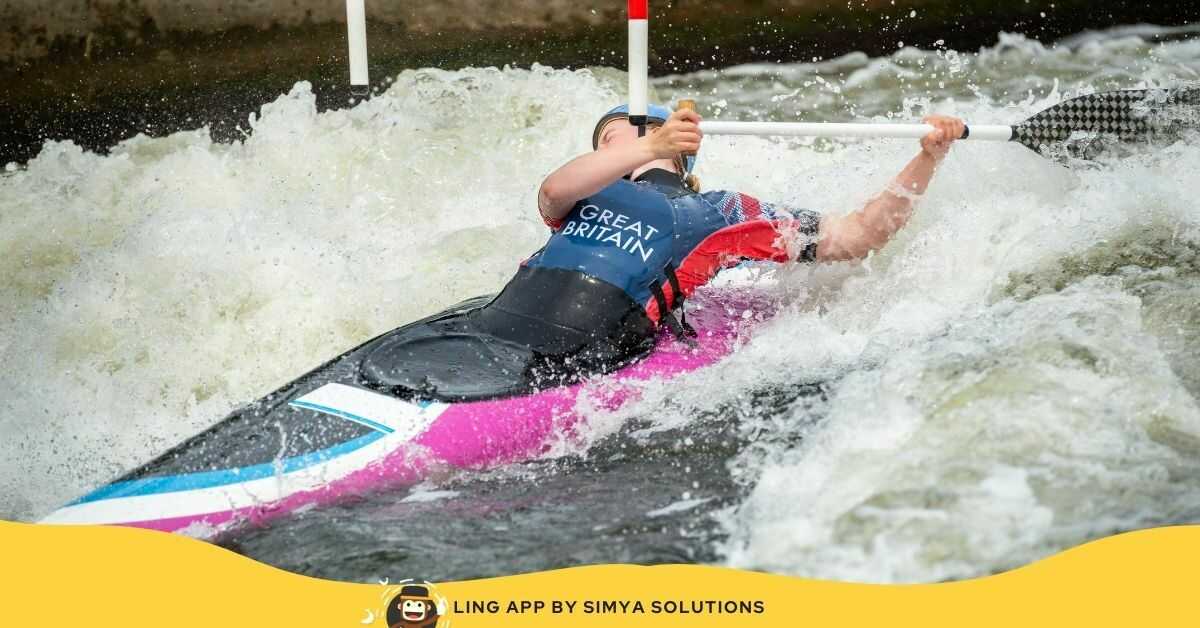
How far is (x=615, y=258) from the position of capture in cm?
252

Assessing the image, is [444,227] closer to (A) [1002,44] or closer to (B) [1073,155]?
(B) [1073,155]

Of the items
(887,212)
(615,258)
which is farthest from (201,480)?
(887,212)

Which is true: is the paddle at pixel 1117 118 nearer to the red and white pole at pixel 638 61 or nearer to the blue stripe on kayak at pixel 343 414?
the red and white pole at pixel 638 61

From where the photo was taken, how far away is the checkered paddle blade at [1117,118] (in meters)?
2.98

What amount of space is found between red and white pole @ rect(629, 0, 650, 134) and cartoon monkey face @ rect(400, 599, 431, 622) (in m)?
1.06

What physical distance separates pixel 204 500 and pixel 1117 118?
2.38m

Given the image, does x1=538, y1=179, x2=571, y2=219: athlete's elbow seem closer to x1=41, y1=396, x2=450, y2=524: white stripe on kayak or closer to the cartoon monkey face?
x1=41, y1=396, x2=450, y2=524: white stripe on kayak

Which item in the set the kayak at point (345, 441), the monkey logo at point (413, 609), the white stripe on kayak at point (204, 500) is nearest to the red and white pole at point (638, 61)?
the kayak at point (345, 441)

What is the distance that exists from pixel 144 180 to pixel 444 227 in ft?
4.60

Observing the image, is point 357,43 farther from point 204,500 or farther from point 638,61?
point 204,500

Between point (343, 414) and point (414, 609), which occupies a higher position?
point (343, 414)

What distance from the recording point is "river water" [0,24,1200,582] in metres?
1.88

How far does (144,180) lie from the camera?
15.1 feet

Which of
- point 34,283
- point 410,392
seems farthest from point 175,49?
point 410,392
